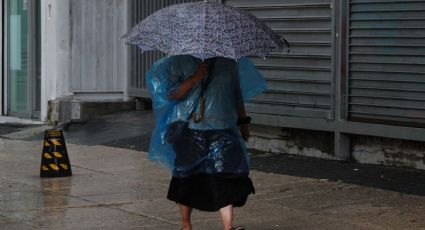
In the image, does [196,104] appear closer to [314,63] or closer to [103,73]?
[314,63]

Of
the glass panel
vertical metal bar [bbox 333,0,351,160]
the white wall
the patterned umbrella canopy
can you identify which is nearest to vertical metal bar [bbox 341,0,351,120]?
vertical metal bar [bbox 333,0,351,160]

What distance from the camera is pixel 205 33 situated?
6.12 m

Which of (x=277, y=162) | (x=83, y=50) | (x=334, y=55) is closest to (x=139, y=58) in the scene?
(x=83, y=50)

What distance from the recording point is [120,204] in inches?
334

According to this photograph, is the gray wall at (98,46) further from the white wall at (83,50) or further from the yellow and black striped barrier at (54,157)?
the yellow and black striped barrier at (54,157)

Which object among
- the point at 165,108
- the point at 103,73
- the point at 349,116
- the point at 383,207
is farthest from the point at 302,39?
the point at 103,73

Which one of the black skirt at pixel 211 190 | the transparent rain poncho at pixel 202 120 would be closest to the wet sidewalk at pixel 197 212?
the black skirt at pixel 211 190

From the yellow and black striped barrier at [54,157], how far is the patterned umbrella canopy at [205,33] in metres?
3.93

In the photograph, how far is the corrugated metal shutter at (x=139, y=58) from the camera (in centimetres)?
1516

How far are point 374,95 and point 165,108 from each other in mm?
4139

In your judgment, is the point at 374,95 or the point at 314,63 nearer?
the point at 374,95

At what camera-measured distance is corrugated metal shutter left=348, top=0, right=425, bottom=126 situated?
31.4 feet

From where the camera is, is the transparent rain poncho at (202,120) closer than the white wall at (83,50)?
Yes

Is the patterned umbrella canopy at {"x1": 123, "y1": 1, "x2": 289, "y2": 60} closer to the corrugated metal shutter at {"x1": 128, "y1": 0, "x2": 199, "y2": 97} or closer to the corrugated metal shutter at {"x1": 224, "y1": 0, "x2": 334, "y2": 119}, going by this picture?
the corrugated metal shutter at {"x1": 224, "y1": 0, "x2": 334, "y2": 119}
